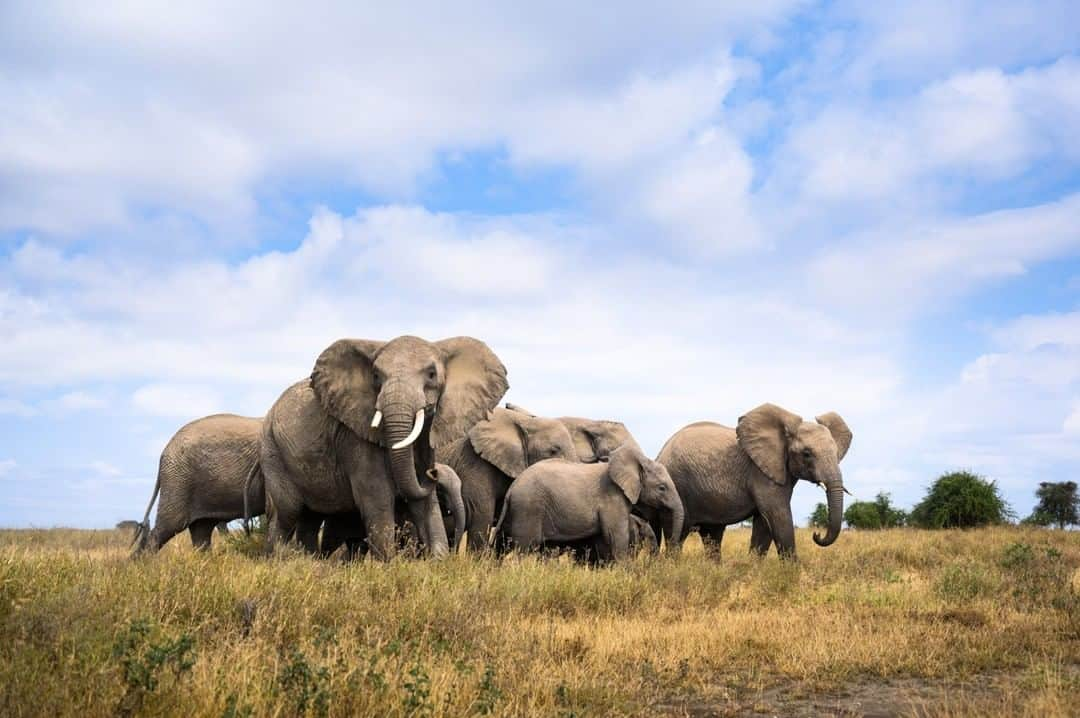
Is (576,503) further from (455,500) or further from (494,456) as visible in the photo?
(494,456)

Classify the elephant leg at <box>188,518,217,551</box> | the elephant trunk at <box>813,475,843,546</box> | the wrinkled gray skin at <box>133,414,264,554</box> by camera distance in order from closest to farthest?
the wrinkled gray skin at <box>133,414,264,554</box> → the elephant leg at <box>188,518,217,551</box> → the elephant trunk at <box>813,475,843,546</box>

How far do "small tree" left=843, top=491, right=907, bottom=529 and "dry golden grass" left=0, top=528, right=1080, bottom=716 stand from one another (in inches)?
1057

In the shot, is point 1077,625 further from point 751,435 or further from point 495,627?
point 751,435

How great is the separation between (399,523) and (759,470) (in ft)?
23.3

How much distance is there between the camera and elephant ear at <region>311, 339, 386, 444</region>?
1140cm

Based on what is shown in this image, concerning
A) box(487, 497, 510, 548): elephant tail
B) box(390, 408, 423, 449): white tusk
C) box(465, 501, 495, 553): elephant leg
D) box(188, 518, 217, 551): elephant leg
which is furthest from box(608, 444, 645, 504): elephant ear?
box(188, 518, 217, 551): elephant leg

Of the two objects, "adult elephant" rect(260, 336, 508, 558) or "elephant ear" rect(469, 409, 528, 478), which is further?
"elephant ear" rect(469, 409, 528, 478)

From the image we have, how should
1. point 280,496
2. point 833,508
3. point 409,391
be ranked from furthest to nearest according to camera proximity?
point 833,508
point 280,496
point 409,391

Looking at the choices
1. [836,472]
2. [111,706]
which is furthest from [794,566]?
[111,706]

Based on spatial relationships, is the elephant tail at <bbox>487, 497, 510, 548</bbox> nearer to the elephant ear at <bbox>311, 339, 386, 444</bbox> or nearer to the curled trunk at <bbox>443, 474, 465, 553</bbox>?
the curled trunk at <bbox>443, 474, 465, 553</bbox>

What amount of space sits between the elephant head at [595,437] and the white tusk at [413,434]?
7.96 meters

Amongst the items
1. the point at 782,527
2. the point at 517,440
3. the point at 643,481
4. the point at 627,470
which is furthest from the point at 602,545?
the point at 782,527

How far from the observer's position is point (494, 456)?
16.5 meters

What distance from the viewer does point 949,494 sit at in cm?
3322
